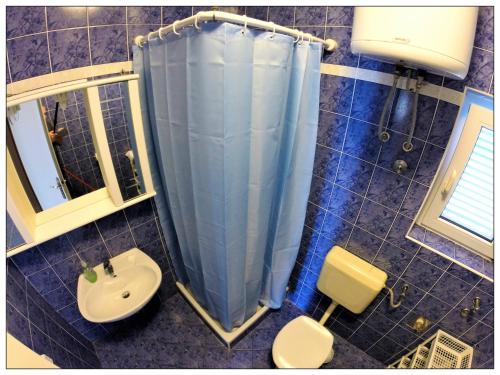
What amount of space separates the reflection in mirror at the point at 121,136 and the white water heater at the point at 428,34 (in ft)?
3.83

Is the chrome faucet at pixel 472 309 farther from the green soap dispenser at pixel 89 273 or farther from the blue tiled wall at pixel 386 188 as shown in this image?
the green soap dispenser at pixel 89 273

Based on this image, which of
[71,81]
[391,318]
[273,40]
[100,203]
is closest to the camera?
[273,40]

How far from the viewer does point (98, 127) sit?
4.28ft

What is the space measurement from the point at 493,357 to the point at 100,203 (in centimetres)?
216

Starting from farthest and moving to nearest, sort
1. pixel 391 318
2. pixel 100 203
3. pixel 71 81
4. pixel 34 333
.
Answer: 1. pixel 391 318
2. pixel 100 203
3. pixel 71 81
4. pixel 34 333

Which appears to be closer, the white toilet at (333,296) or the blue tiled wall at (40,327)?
the blue tiled wall at (40,327)

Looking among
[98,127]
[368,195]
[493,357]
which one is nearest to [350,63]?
[368,195]

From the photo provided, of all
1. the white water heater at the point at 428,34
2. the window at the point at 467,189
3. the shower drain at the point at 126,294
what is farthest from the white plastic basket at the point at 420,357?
the shower drain at the point at 126,294

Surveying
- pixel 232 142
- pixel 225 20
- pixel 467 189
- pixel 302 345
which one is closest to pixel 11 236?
pixel 232 142

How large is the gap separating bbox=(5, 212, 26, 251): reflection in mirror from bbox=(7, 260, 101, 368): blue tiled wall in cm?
11

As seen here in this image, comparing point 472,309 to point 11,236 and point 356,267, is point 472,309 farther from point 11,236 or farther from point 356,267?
point 11,236

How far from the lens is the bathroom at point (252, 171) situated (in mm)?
944

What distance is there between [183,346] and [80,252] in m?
1.01

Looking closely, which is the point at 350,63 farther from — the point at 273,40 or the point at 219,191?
the point at 219,191
